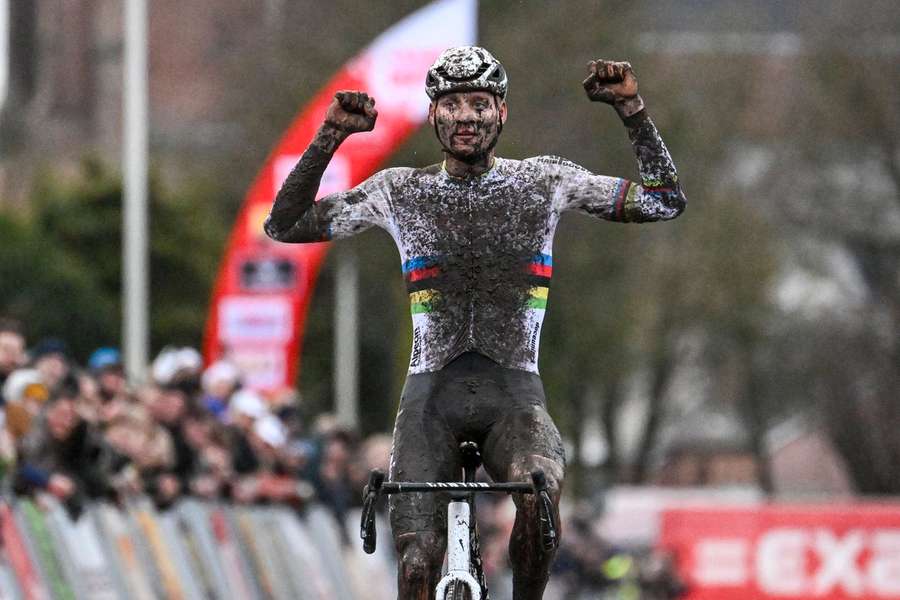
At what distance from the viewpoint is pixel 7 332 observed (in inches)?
624

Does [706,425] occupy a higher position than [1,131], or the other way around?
[1,131]

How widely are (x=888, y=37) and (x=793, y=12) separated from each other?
16989 millimetres

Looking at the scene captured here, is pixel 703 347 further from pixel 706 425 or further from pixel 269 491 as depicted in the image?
pixel 269 491

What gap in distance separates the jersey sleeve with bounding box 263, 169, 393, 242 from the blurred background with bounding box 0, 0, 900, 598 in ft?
74.7

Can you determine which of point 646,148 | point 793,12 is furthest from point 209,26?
point 646,148

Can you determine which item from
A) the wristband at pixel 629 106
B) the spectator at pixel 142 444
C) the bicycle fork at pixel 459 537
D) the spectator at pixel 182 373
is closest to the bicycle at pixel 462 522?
the bicycle fork at pixel 459 537

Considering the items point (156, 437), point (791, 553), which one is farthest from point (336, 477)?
point (791, 553)

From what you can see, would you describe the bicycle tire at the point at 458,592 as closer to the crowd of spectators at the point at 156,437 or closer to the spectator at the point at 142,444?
the crowd of spectators at the point at 156,437

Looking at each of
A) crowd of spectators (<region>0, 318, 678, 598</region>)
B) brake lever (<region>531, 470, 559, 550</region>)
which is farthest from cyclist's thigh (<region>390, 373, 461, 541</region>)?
crowd of spectators (<region>0, 318, 678, 598</region>)

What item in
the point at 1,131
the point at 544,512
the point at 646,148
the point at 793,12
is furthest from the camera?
the point at 793,12

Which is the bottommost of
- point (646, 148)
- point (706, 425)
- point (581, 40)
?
point (706, 425)

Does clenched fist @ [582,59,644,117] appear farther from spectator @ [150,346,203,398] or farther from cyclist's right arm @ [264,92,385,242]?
spectator @ [150,346,203,398]

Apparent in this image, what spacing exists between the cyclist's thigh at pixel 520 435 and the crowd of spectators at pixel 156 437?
15.8 ft

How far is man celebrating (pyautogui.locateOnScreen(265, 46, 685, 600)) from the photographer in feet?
34.5
